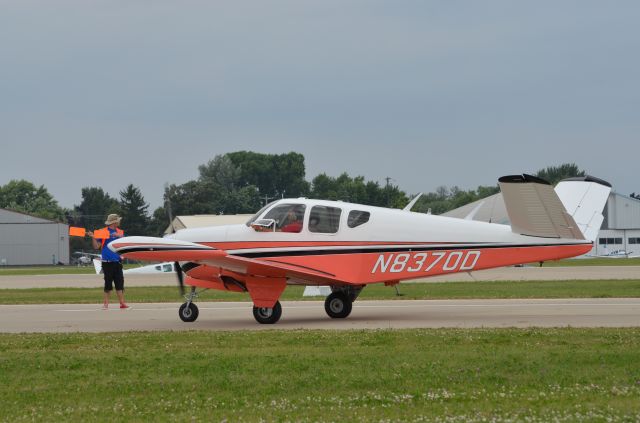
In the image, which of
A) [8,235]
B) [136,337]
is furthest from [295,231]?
[8,235]

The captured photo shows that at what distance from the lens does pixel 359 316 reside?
18469 mm

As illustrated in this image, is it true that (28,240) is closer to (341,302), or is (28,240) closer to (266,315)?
(341,302)

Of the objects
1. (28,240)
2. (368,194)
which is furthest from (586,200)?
(28,240)

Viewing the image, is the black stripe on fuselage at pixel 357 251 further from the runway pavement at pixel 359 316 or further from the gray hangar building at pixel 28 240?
the gray hangar building at pixel 28 240

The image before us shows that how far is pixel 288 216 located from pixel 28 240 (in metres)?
101

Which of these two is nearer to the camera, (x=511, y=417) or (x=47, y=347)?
(x=511, y=417)

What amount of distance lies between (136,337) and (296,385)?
5.27 m

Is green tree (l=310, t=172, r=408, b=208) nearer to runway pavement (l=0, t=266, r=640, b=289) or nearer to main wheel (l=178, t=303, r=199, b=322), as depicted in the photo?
runway pavement (l=0, t=266, r=640, b=289)

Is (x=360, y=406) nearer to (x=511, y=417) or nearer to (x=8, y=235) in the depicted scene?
(x=511, y=417)

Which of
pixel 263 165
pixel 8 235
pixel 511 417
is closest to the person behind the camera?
pixel 511 417

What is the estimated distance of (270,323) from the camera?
670 inches

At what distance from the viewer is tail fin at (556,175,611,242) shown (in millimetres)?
17281

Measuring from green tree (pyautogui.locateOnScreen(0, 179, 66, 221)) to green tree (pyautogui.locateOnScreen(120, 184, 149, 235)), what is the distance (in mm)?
72109

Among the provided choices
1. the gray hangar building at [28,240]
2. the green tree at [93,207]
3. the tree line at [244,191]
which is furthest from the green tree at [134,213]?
the green tree at [93,207]
